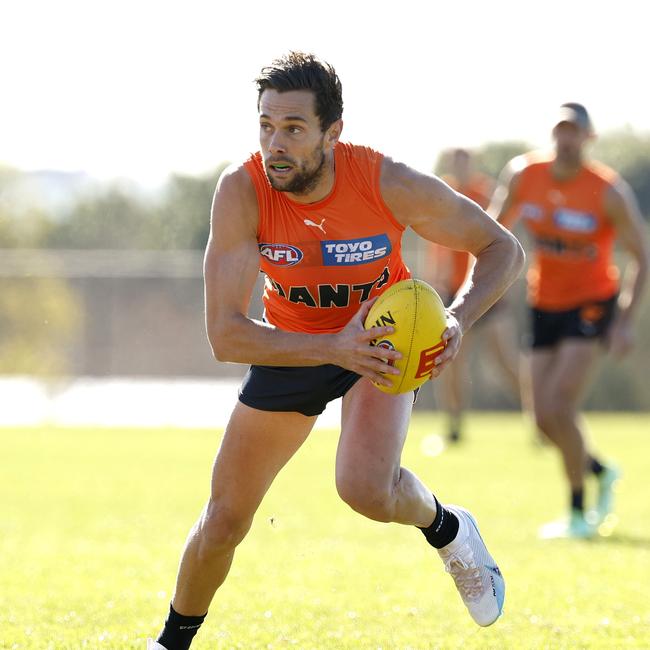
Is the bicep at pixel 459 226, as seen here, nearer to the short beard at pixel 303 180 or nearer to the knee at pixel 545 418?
the short beard at pixel 303 180

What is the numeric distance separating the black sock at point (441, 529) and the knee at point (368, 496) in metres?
0.37

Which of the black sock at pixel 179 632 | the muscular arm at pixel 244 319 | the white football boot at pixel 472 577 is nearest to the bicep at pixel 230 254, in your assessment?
the muscular arm at pixel 244 319

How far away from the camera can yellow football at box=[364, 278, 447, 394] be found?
14.9ft

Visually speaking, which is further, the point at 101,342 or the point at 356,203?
the point at 101,342

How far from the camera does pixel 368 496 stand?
4848 millimetres

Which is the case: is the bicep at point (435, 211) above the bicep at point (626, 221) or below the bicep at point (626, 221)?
above

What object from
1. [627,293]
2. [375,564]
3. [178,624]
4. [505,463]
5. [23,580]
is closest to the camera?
[178,624]

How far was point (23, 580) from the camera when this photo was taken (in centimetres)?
679

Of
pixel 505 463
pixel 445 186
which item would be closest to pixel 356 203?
pixel 445 186

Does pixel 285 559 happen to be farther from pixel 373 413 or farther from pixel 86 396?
pixel 86 396

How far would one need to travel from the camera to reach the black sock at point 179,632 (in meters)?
4.94

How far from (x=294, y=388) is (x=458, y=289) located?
976 centimetres

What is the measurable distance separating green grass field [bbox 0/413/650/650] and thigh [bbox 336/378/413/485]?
87cm

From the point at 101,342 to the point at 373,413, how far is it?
18229mm
